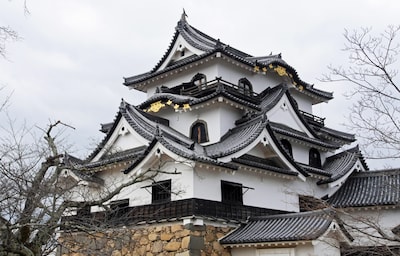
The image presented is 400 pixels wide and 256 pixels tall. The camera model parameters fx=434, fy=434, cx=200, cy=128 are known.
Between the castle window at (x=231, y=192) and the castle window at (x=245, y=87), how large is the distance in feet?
16.0

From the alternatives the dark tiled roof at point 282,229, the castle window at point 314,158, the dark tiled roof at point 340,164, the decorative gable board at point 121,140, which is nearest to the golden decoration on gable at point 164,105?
the decorative gable board at point 121,140

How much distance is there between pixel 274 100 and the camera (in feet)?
57.0

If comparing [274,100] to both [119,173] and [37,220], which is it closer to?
[119,173]

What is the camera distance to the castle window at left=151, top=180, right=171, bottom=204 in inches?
529

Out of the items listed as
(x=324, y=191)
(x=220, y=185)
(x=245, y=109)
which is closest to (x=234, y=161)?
(x=220, y=185)

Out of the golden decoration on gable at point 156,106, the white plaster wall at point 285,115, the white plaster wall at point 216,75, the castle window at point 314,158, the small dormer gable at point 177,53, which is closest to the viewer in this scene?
the golden decoration on gable at point 156,106

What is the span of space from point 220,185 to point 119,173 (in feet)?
12.5

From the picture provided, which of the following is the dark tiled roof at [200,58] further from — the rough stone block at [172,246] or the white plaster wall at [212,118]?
the rough stone block at [172,246]

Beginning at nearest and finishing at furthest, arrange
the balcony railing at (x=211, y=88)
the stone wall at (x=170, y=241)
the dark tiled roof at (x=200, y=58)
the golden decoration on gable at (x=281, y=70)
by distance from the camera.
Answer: the stone wall at (x=170, y=241)
the balcony railing at (x=211, y=88)
the dark tiled roof at (x=200, y=58)
the golden decoration on gable at (x=281, y=70)

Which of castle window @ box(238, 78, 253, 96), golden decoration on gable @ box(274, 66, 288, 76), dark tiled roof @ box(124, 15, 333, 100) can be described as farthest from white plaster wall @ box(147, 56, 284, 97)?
golden decoration on gable @ box(274, 66, 288, 76)

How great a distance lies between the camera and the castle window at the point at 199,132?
1602 cm

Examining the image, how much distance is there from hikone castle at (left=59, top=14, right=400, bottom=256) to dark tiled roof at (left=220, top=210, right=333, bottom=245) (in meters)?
0.04

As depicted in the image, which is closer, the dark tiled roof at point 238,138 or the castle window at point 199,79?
the dark tiled roof at point 238,138

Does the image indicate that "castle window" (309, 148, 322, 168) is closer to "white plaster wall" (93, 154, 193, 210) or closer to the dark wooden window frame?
"white plaster wall" (93, 154, 193, 210)
